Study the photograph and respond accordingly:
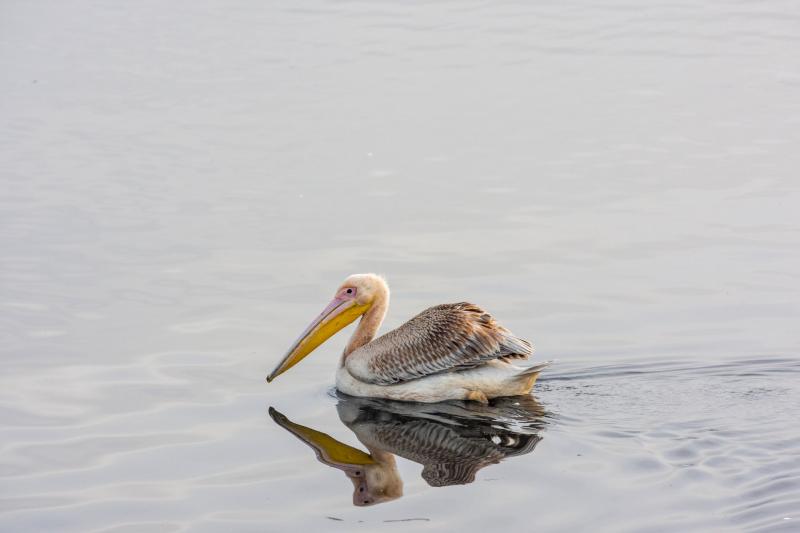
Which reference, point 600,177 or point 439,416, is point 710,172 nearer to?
point 600,177

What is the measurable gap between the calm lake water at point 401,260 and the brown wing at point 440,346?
0.76 ft

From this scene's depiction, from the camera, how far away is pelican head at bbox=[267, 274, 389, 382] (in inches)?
325

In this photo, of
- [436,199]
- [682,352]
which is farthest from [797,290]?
[436,199]

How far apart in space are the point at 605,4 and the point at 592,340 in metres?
10.0

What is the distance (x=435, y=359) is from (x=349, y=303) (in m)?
0.75

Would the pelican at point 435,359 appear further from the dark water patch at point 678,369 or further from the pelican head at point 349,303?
the dark water patch at point 678,369

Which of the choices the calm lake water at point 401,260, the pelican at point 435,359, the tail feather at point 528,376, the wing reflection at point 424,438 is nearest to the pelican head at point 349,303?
the pelican at point 435,359

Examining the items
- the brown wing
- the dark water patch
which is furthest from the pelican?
the dark water patch

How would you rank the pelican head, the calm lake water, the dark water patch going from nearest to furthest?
the calm lake water → the dark water patch → the pelican head

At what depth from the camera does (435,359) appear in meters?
7.89

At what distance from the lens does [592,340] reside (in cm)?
820

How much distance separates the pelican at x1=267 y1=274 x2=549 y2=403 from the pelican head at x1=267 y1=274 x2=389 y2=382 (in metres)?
0.02

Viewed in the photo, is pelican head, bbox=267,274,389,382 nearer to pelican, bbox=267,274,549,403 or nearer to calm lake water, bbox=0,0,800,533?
pelican, bbox=267,274,549,403

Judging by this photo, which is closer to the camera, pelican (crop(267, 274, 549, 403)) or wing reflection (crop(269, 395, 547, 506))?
wing reflection (crop(269, 395, 547, 506))
